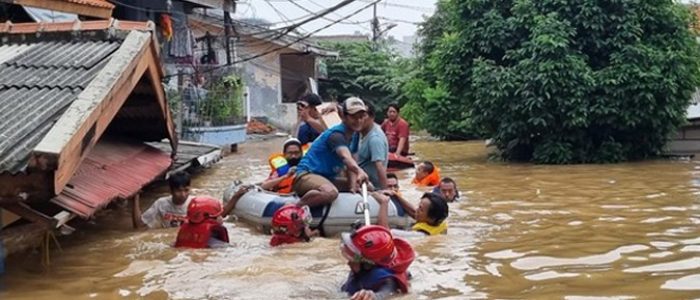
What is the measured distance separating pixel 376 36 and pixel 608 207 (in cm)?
4157

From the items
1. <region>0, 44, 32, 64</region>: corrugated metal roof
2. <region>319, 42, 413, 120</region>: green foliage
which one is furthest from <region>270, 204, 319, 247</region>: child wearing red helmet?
<region>319, 42, 413, 120</region>: green foliage

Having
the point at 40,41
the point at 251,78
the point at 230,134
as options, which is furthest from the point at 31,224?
the point at 251,78

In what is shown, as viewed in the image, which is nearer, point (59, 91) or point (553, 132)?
point (59, 91)

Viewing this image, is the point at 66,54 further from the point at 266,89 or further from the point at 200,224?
the point at 266,89

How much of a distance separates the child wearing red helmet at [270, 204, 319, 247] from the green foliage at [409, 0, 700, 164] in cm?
943

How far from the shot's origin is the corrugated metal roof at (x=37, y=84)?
625 centimetres

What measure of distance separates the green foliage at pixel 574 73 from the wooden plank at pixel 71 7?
285 inches

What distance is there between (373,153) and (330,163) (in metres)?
0.46

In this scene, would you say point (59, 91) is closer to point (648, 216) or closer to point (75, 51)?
point (75, 51)

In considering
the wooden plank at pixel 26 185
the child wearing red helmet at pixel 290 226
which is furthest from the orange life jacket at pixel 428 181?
the wooden plank at pixel 26 185

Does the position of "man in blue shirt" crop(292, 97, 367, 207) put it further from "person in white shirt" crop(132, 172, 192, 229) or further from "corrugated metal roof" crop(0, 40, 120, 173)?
"corrugated metal roof" crop(0, 40, 120, 173)

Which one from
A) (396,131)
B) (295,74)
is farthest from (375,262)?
(295,74)

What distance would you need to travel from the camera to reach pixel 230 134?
23484mm

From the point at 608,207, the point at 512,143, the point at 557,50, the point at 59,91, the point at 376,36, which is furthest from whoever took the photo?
the point at 376,36
